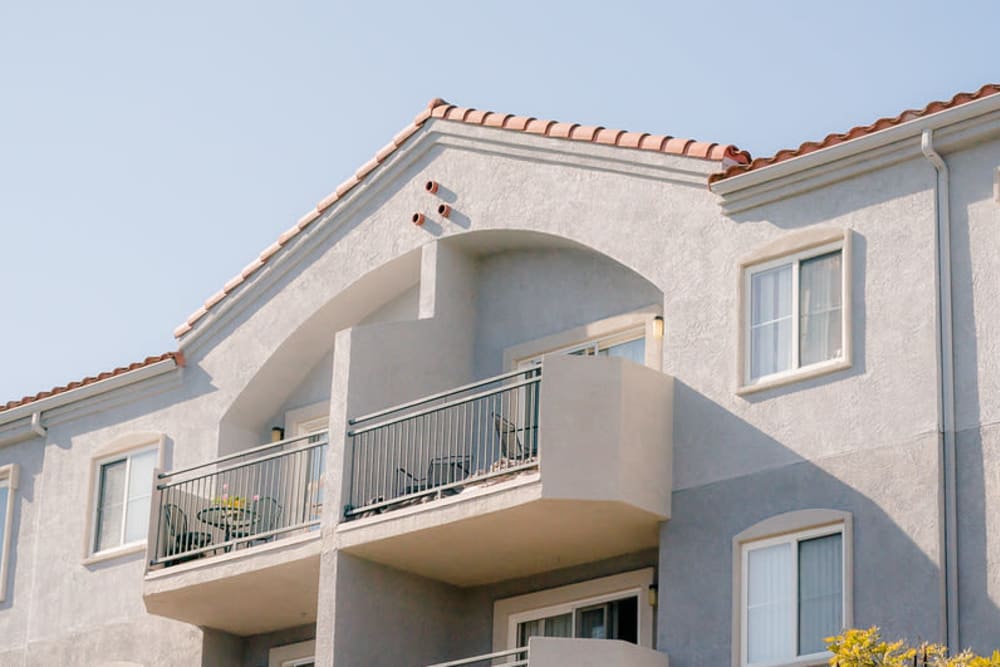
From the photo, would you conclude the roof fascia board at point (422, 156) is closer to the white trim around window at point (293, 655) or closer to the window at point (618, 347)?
the window at point (618, 347)

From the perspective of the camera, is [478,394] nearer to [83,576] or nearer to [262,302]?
[262,302]

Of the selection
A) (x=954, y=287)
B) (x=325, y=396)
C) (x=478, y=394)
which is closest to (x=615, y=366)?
(x=478, y=394)

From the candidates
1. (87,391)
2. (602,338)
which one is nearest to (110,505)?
(87,391)

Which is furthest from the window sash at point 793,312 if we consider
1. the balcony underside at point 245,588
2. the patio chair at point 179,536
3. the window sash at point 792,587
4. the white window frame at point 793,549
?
the patio chair at point 179,536

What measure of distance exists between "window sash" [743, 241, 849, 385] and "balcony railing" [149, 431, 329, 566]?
601 cm

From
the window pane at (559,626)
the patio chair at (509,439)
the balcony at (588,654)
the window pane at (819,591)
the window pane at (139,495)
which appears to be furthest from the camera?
the window pane at (139,495)

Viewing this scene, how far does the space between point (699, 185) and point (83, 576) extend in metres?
11.1

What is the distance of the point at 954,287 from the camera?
23.6 meters

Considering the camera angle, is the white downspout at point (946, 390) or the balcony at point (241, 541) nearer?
the white downspout at point (946, 390)

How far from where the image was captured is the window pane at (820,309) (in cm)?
2448

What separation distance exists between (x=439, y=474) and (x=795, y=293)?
5261 millimetres

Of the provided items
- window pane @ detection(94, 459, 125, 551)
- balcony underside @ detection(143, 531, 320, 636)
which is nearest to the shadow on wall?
balcony underside @ detection(143, 531, 320, 636)

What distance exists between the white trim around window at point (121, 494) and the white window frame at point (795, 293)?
32.3ft

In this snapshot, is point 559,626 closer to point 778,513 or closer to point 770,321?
point 778,513
